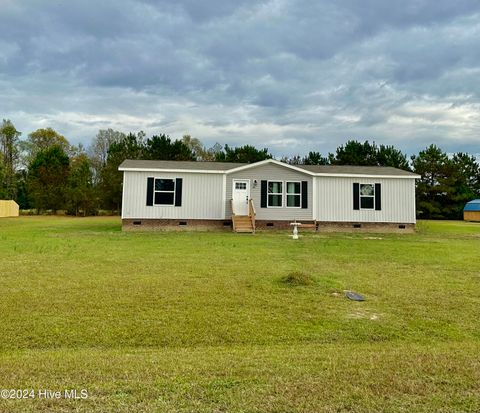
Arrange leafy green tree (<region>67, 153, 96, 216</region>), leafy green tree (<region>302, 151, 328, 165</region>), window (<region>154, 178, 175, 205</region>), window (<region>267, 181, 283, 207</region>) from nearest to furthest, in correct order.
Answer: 1. window (<region>154, 178, 175, 205</region>)
2. window (<region>267, 181, 283, 207</region>)
3. leafy green tree (<region>67, 153, 96, 216</region>)
4. leafy green tree (<region>302, 151, 328, 165</region>)

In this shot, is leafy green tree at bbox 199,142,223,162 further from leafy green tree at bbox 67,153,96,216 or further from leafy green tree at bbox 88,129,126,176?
leafy green tree at bbox 67,153,96,216

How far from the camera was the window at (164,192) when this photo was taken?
17734 mm

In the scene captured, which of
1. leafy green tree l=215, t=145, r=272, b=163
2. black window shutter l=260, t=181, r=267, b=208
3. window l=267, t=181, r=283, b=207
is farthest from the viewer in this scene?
leafy green tree l=215, t=145, r=272, b=163

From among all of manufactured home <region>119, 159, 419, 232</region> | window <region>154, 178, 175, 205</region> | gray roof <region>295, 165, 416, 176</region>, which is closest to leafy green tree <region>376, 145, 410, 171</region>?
gray roof <region>295, 165, 416, 176</region>

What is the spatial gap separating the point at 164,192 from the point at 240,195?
12.1ft

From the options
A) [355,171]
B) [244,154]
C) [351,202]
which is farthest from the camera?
[244,154]

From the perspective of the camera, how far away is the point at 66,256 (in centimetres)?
921

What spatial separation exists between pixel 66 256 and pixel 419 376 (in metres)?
8.56

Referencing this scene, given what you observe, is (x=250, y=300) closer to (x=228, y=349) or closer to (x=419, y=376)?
(x=228, y=349)

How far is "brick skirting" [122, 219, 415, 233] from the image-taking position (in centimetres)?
1758

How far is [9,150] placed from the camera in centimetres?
4000

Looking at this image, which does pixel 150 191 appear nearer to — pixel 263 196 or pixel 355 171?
pixel 263 196

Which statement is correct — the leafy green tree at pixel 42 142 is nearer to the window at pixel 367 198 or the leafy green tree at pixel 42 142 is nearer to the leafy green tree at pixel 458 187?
the window at pixel 367 198

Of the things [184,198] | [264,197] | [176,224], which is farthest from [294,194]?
[176,224]
